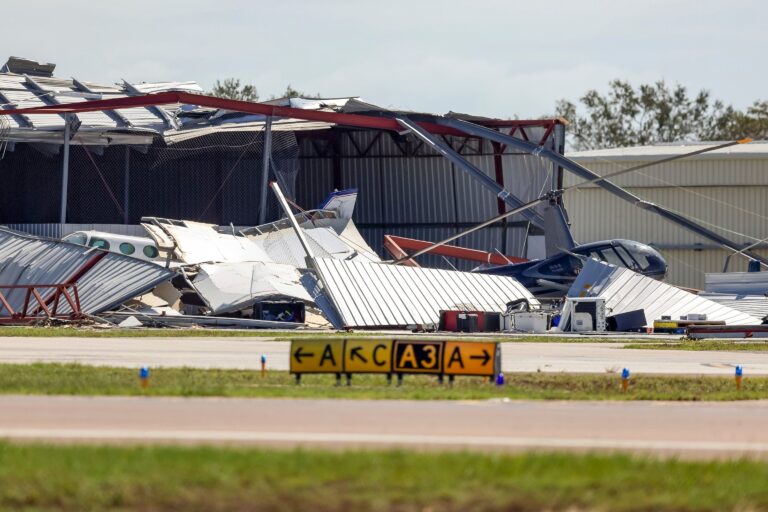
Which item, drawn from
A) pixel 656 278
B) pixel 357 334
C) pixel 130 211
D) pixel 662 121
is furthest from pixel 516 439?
pixel 662 121

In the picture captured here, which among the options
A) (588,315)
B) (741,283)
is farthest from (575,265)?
(741,283)

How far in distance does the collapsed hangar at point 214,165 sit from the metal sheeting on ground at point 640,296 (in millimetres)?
13014

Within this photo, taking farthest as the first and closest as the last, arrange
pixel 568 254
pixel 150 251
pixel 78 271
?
1. pixel 150 251
2. pixel 568 254
3. pixel 78 271

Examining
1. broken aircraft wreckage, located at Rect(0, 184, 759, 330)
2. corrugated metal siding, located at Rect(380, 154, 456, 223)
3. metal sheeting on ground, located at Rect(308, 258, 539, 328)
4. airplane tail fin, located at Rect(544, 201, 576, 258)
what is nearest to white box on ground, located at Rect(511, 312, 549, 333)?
broken aircraft wreckage, located at Rect(0, 184, 759, 330)

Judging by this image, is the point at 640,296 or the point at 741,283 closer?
the point at 640,296

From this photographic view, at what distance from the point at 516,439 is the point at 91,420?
5.05 metres

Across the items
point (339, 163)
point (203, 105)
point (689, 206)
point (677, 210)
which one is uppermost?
point (203, 105)

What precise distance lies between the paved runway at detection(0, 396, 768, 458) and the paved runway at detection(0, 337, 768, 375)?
25.5ft

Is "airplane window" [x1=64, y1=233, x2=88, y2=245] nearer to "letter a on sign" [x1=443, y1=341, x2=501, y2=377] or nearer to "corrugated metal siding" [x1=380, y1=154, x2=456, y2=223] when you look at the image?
"corrugated metal siding" [x1=380, y1=154, x2=456, y2=223]

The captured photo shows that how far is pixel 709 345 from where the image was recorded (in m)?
35.2

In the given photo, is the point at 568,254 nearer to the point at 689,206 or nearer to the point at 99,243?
the point at 99,243

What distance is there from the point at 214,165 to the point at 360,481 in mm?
51837

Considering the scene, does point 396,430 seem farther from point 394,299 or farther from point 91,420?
point 394,299

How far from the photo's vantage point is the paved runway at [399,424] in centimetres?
1339
